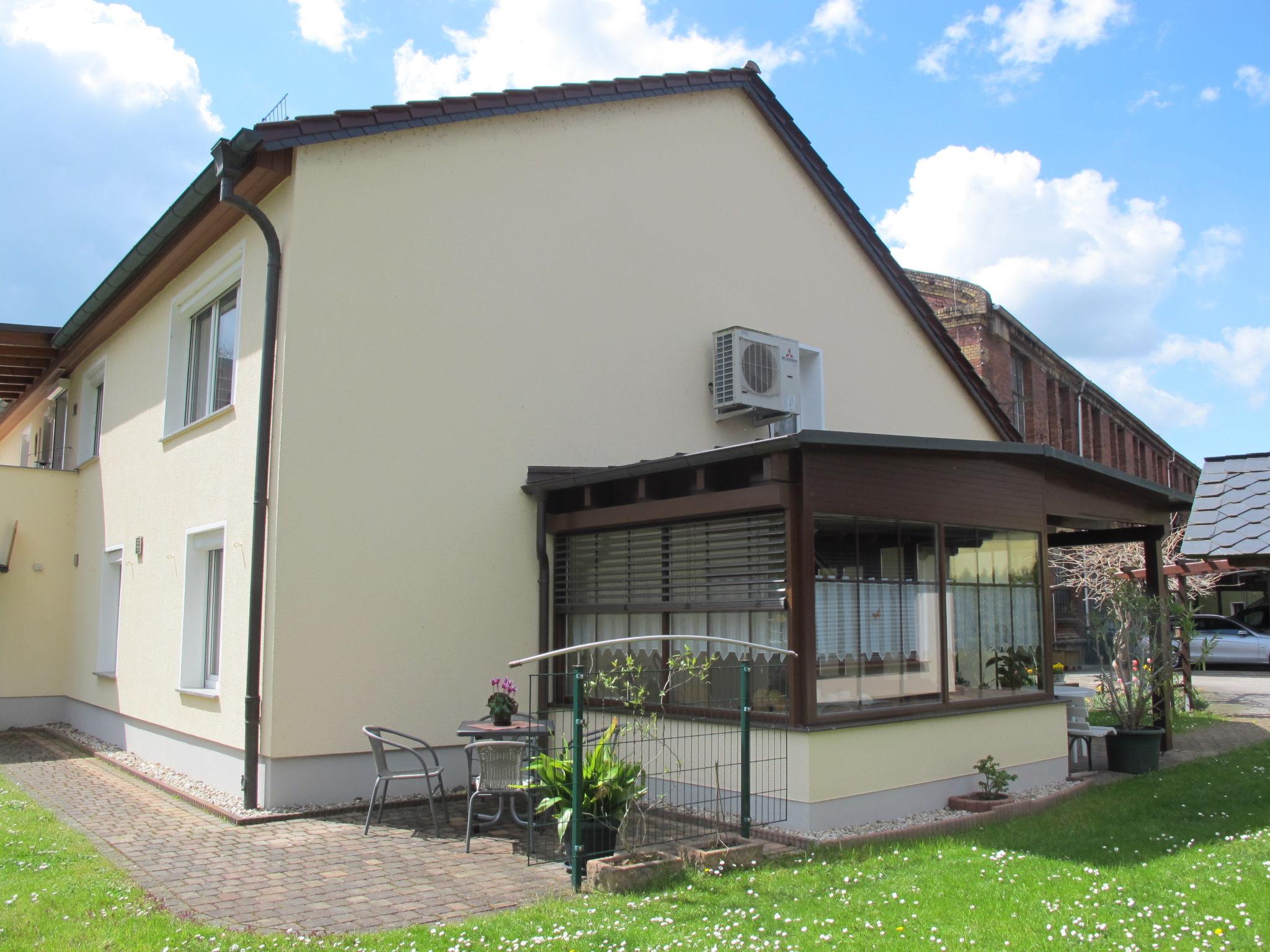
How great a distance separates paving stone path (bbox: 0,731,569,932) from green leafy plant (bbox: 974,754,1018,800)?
149 inches

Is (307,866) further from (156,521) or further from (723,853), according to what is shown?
(156,521)

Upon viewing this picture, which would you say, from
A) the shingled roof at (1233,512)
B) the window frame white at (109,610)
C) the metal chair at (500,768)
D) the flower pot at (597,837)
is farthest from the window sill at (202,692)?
the shingled roof at (1233,512)

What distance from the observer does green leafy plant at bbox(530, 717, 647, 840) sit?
21.6 ft

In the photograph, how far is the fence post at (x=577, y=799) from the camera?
20.8 ft

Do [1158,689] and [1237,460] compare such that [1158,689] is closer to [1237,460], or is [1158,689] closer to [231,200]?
[1237,460]

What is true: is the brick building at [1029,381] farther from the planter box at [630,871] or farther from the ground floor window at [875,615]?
the planter box at [630,871]

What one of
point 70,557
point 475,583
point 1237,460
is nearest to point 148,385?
point 70,557

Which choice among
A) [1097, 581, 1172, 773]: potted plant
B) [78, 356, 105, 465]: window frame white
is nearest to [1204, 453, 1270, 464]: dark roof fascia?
[1097, 581, 1172, 773]: potted plant

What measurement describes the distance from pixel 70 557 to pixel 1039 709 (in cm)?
1309

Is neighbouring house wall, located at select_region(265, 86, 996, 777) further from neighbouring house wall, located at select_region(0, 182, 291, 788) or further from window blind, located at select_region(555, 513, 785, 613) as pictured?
neighbouring house wall, located at select_region(0, 182, 291, 788)

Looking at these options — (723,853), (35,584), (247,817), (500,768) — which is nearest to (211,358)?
(247,817)

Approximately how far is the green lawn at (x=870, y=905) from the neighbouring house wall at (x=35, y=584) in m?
7.96

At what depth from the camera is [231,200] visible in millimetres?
9023

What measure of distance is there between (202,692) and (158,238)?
451cm
